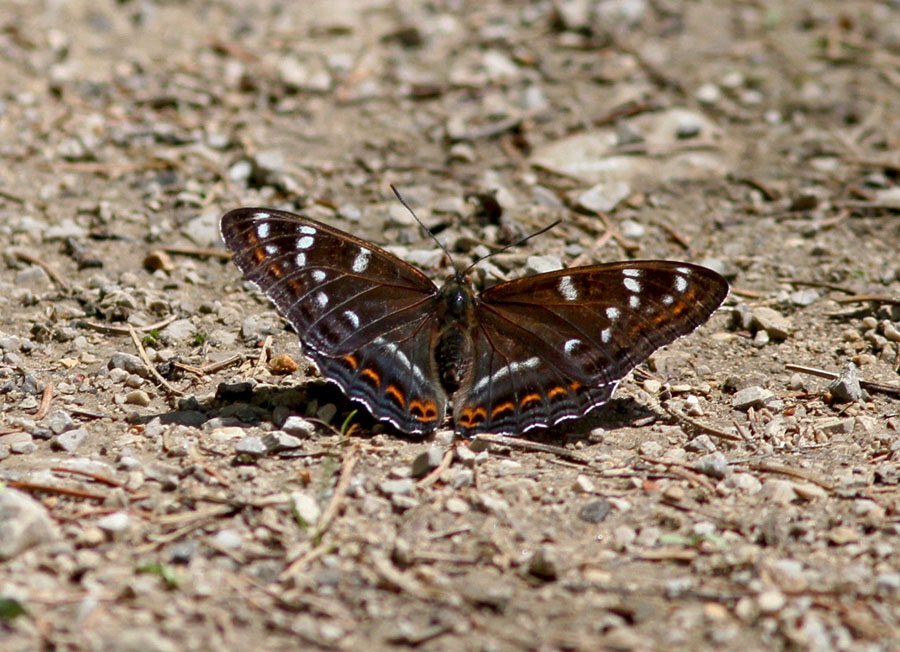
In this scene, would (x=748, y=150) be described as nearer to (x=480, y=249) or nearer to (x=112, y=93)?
(x=480, y=249)

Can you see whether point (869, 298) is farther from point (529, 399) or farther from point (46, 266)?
point (46, 266)

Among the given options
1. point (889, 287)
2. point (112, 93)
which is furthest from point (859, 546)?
point (112, 93)

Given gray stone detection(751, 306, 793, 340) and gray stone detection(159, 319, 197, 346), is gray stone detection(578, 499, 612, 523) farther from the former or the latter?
gray stone detection(159, 319, 197, 346)

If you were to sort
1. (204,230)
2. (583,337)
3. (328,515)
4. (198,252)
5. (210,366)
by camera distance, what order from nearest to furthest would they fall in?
(328,515) → (583,337) → (210,366) → (198,252) → (204,230)

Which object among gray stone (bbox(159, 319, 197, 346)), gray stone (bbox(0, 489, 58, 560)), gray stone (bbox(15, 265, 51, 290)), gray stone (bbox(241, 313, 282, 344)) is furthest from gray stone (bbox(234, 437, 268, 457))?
gray stone (bbox(15, 265, 51, 290))

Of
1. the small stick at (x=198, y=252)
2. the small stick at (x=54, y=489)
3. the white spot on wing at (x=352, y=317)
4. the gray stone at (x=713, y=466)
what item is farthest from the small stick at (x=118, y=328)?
the gray stone at (x=713, y=466)

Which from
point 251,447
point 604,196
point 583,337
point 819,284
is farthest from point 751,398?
point 251,447

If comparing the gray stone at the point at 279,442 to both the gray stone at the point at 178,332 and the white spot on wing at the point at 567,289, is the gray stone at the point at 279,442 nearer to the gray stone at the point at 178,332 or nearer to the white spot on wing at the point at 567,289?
the gray stone at the point at 178,332

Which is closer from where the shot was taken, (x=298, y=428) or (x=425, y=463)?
(x=425, y=463)
